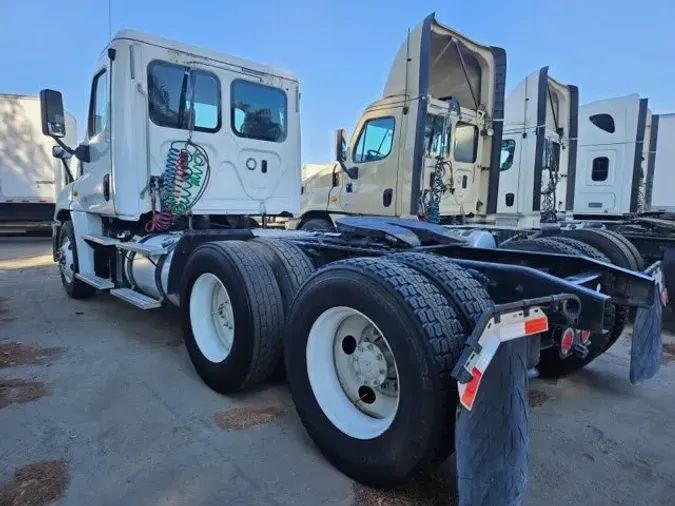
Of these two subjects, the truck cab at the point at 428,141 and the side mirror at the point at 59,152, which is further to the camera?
the truck cab at the point at 428,141

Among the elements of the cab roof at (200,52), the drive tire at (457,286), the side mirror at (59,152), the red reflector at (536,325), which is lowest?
the red reflector at (536,325)

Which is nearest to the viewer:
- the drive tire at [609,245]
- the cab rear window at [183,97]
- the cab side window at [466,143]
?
the drive tire at [609,245]

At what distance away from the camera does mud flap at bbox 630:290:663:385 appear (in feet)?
8.86

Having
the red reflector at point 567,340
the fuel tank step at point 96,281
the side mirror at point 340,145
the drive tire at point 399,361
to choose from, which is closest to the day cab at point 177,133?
the fuel tank step at point 96,281

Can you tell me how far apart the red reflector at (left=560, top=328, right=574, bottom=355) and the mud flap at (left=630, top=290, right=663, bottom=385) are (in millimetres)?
334

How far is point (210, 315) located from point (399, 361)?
205cm

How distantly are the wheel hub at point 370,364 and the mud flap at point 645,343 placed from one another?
1.45 m

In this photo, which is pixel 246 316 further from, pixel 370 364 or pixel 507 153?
pixel 507 153

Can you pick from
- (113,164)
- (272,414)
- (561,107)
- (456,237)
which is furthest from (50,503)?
(561,107)

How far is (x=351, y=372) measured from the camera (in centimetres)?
257

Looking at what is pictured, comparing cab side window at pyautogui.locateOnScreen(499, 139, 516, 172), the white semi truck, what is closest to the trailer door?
the white semi truck

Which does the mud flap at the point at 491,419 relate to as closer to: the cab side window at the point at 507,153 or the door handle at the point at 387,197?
the door handle at the point at 387,197

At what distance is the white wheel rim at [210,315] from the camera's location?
142 inches

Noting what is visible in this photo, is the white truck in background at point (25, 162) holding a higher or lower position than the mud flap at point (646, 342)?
higher
